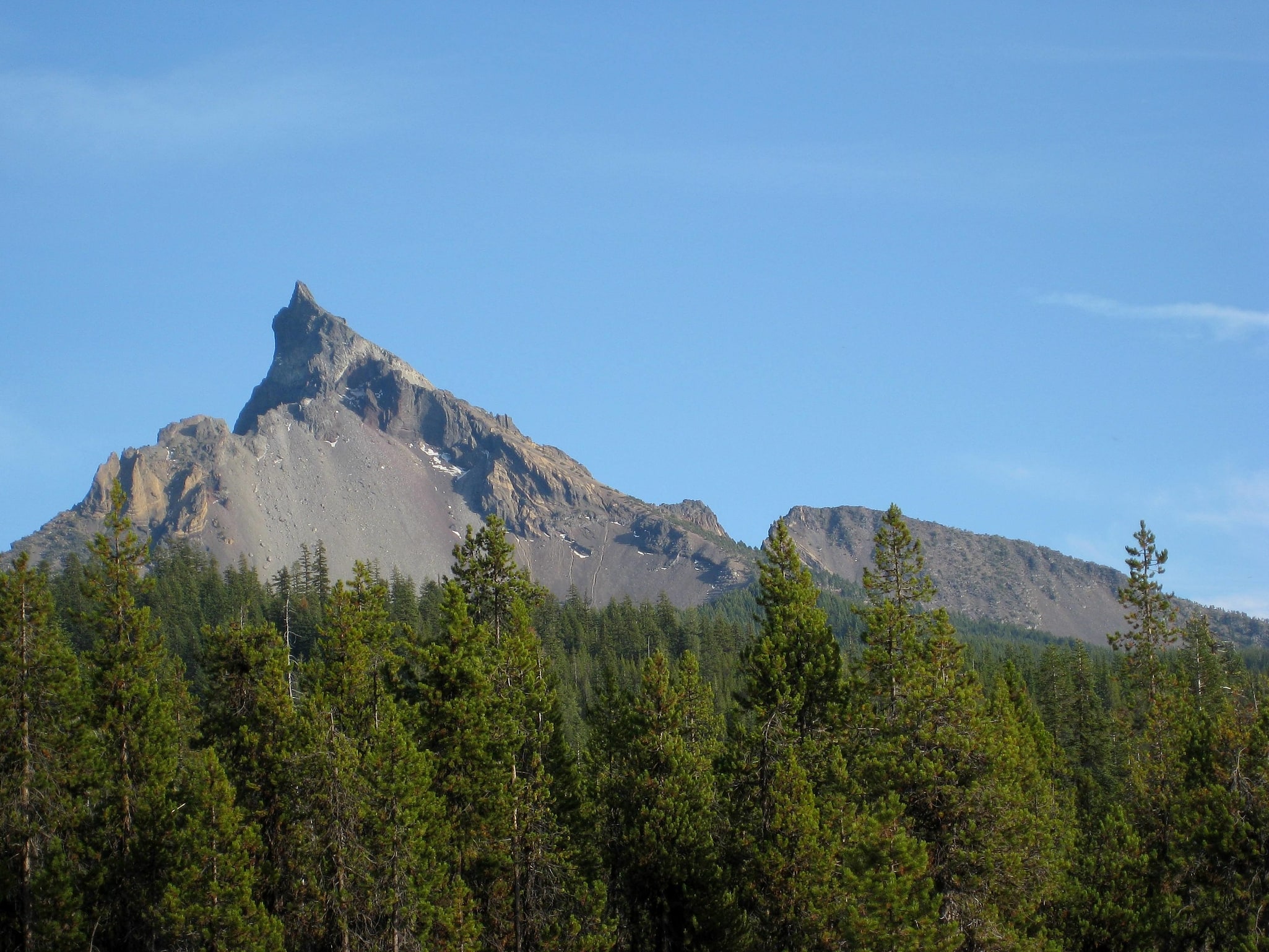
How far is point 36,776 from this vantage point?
4097 cm

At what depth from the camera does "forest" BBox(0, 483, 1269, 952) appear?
3934cm

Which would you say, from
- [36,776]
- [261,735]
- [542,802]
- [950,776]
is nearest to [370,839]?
[542,802]

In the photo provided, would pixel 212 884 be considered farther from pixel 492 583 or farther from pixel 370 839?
pixel 492 583

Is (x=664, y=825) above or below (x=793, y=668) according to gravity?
below

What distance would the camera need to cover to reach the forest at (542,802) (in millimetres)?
39344

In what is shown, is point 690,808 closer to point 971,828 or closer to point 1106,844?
point 971,828

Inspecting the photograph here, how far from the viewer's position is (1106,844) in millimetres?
50250

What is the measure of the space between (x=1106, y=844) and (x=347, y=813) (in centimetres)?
2792

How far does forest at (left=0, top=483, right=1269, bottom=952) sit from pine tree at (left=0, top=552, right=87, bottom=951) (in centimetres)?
8

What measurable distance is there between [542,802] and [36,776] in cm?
1578

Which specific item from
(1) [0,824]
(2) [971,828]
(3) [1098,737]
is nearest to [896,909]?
(2) [971,828]

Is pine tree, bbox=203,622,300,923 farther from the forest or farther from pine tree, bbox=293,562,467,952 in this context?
pine tree, bbox=293,562,467,952

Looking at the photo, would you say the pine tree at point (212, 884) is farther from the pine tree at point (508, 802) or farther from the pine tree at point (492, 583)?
the pine tree at point (492, 583)

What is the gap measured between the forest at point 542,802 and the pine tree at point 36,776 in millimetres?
82
